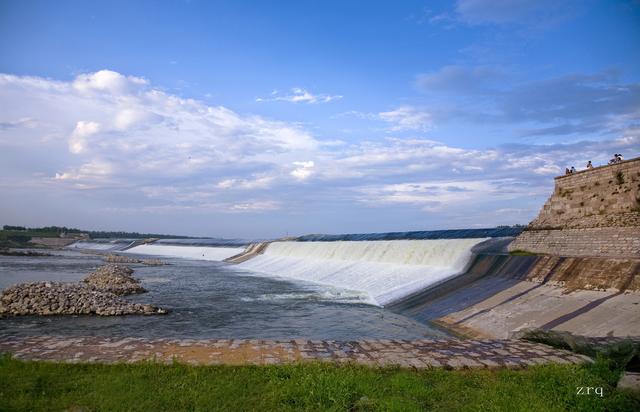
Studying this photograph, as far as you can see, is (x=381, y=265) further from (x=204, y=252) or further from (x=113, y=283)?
(x=204, y=252)

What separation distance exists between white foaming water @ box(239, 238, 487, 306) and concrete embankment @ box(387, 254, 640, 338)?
2.10m

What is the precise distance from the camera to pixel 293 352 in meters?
7.89

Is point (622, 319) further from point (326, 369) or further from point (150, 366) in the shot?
point (150, 366)

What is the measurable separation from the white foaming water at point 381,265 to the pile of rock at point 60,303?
9.54 metres

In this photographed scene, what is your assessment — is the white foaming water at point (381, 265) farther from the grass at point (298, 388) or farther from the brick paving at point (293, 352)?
the grass at point (298, 388)

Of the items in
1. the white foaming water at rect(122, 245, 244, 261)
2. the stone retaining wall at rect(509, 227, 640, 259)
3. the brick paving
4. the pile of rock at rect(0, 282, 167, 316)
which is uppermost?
the stone retaining wall at rect(509, 227, 640, 259)

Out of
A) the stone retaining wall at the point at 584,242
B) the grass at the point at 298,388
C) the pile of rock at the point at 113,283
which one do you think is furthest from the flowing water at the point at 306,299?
the grass at the point at 298,388

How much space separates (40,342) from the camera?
331 inches

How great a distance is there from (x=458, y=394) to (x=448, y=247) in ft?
53.2

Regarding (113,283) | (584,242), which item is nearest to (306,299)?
(113,283)

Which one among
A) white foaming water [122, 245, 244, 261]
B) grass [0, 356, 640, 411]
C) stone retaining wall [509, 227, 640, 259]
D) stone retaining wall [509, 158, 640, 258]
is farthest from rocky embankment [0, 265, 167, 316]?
white foaming water [122, 245, 244, 261]

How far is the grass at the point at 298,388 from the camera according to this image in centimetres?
533

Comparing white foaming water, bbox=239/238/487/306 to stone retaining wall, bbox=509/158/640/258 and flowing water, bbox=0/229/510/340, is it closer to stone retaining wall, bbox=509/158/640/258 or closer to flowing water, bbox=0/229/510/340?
flowing water, bbox=0/229/510/340

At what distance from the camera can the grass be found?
5332 millimetres
